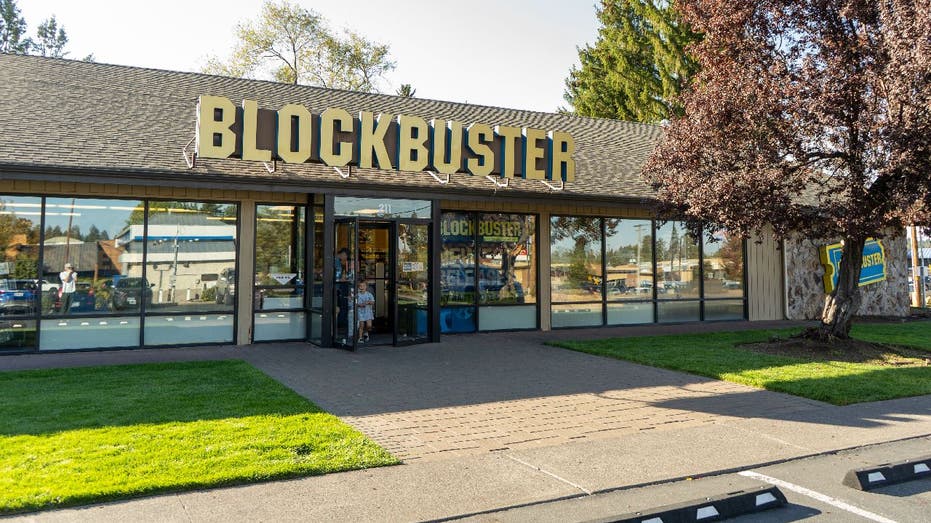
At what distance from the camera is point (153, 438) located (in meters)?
6.20

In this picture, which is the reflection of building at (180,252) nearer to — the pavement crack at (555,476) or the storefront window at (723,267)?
the pavement crack at (555,476)

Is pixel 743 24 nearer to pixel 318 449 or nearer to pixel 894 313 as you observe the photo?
pixel 318 449

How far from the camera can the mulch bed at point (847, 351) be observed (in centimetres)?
1173

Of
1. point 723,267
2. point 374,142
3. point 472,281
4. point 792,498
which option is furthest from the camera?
point 723,267

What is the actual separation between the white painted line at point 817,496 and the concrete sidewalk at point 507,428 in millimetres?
249

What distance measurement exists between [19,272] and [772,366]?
1266 centimetres

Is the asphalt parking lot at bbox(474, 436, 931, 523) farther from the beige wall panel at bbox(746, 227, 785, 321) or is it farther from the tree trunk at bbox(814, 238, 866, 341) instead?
the beige wall panel at bbox(746, 227, 785, 321)

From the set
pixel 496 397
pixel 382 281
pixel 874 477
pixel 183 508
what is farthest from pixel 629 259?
pixel 183 508

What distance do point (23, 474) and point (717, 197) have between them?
10.7 metres

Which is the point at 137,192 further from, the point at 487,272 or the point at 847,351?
the point at 847,351

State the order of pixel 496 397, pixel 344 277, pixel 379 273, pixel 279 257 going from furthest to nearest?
1. pixel 379 273
2. pixel 279 257
3. pixel 344 277
4. pixel 496 397

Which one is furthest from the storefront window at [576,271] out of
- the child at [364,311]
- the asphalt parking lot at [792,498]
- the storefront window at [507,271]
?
the asphalt parking lot at [792,498]

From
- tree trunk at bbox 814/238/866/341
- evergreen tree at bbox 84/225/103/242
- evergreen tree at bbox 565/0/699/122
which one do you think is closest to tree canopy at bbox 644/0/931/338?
tree trunk at bbox 814/238/866/341

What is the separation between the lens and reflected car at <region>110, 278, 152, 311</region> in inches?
468
